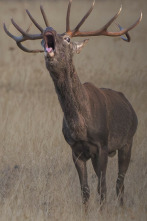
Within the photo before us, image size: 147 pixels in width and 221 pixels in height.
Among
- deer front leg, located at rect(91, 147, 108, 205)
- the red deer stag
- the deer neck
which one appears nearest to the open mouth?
the red deer stag

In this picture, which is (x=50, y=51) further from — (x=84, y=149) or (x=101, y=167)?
(x=101, y=167)

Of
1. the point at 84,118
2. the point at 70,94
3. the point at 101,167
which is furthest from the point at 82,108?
the point at 101,167

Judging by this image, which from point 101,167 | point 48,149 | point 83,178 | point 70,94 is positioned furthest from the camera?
point 48,149

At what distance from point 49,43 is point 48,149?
274cm

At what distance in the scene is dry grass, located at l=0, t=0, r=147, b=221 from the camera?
7.14 metres

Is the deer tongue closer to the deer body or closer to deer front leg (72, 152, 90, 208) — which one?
the deer body

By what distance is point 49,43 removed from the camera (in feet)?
22.2

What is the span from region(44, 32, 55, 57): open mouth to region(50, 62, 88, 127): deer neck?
0.28 metres

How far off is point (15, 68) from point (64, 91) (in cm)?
826

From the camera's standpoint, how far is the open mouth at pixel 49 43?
21.6 feet

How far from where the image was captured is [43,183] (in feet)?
25.5

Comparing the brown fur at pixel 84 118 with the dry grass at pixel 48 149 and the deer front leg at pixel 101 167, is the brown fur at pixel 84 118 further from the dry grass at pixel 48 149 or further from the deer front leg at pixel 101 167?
the dry grass at pixel 48 149

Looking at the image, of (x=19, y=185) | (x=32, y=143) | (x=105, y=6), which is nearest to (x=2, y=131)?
(x=32, y=143)

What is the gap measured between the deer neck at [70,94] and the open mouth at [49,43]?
28cm
